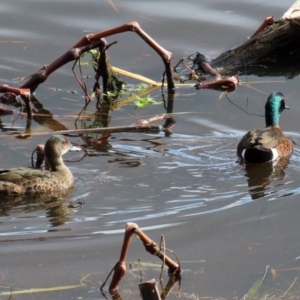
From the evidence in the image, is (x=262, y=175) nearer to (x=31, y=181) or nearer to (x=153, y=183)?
(x=153, y=183)

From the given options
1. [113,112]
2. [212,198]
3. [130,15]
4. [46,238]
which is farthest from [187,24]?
[46,238]

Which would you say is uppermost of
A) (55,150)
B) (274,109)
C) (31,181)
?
(274,109)

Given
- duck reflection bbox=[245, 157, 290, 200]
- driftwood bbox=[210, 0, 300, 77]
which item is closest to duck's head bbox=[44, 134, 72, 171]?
duck reflection bbox=[245, 157, 290, 200]

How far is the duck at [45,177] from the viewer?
9.30 metres

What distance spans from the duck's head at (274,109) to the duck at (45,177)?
9.07ft

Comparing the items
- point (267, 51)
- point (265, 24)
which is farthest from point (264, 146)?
point (267, 51)

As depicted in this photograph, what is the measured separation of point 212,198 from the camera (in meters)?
9.04

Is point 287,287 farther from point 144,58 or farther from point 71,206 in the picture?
point 144,58

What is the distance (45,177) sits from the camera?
946cm

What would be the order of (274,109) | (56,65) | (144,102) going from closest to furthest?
1. (274,109)
2. (56,65)
3. (144,102)

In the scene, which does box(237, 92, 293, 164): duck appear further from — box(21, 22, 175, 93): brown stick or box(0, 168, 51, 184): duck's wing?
box(0, 168, 51, 184): duck's wing

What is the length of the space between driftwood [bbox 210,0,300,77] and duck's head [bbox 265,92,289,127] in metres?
1.92

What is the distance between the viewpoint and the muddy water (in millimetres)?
7418

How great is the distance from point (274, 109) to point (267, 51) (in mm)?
2524
